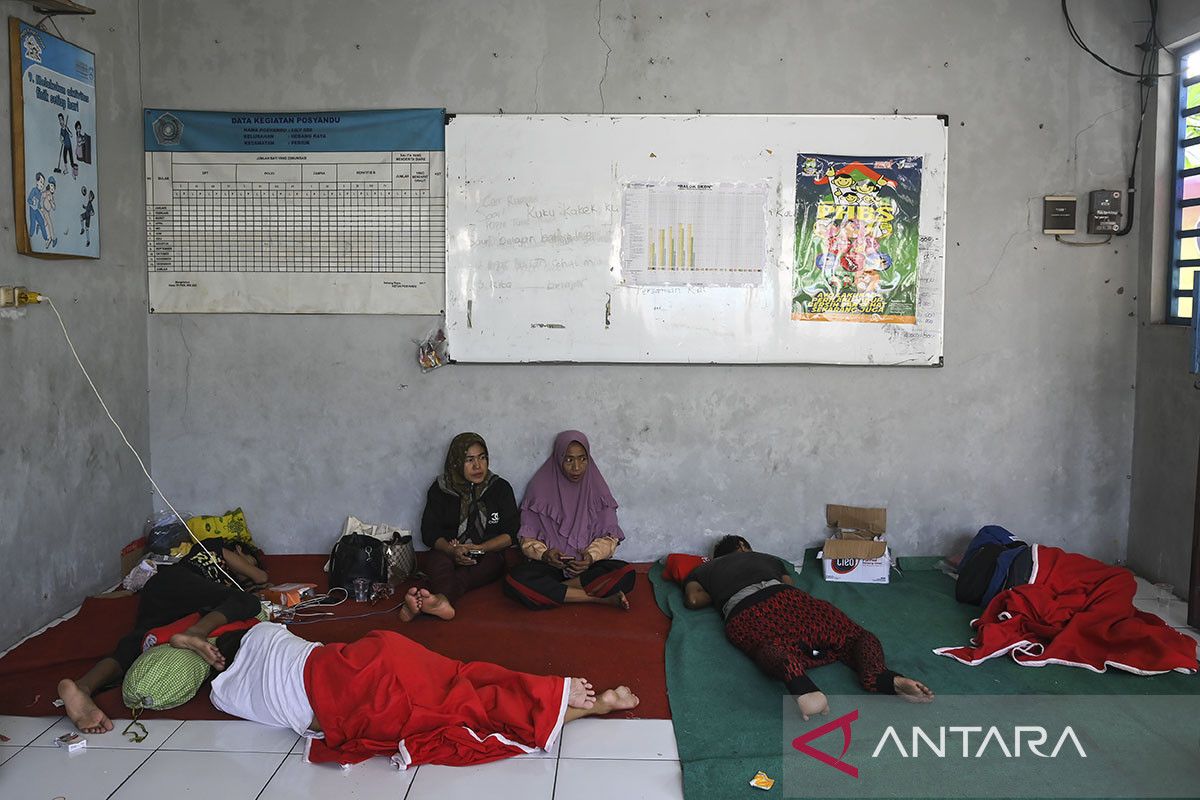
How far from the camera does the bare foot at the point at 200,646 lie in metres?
2.91

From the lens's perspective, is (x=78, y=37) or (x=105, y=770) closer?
(x=105, y=770)

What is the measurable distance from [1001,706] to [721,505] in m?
1.77

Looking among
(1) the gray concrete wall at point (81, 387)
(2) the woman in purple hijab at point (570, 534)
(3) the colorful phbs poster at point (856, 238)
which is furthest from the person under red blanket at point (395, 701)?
(3) the colorful phbs poster at point (856, 238)

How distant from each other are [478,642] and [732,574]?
1064 millimetres

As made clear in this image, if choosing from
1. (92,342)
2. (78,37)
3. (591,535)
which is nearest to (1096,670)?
(591,535)

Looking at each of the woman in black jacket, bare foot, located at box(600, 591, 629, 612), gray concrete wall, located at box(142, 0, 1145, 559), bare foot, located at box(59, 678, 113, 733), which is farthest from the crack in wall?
bare foot, located at box(59, 678, 113, 733)

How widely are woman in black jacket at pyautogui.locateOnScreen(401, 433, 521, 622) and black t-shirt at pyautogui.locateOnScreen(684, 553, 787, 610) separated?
913 mm

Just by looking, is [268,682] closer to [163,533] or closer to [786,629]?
[786,629]

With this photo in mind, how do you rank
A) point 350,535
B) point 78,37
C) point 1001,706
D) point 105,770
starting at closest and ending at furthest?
point 105,770 < point 1001,706 < point 78,37 < point 350,535

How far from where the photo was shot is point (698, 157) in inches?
170

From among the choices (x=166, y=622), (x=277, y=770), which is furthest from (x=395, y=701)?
(x=166, y=622)

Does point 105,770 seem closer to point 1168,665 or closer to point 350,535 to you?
point 350,535

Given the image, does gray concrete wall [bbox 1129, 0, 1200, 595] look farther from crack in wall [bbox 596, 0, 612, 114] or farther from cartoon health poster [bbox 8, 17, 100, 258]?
cartoon health poster [bbox 8, 17, 100, 258]

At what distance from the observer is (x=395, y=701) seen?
262 centimetres
